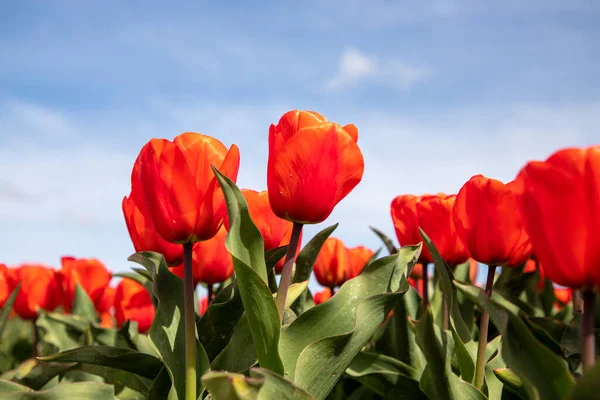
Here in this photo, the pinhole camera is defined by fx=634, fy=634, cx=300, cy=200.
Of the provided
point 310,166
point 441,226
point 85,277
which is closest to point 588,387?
point 310,166

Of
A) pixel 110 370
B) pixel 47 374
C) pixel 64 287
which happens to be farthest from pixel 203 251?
pixel 64 287

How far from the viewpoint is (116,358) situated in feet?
5.85

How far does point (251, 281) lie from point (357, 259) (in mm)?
2324

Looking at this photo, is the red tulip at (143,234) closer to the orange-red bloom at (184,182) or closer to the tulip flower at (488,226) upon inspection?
the orange-red bloom at (184,182)

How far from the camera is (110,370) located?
7.75ft

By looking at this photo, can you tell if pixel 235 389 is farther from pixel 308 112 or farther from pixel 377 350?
pixel 377 350

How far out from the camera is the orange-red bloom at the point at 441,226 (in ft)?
7.55

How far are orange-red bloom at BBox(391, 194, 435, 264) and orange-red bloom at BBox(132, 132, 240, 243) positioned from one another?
0.99 m

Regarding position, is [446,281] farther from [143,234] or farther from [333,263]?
[333,263]

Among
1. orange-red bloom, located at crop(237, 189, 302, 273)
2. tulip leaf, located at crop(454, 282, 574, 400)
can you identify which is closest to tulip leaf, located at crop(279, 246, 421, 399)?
tulip leaf, located at crop(454, 282, 574, 400)

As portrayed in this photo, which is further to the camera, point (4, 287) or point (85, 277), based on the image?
point (85, 277)

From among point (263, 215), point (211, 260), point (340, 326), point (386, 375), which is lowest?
point (386, 375)

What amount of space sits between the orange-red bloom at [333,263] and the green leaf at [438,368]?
192 centimetres

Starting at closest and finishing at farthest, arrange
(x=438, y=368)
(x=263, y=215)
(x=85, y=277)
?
(x=438, y=368) < (x=263, y=215) < (x=85, y=277)
